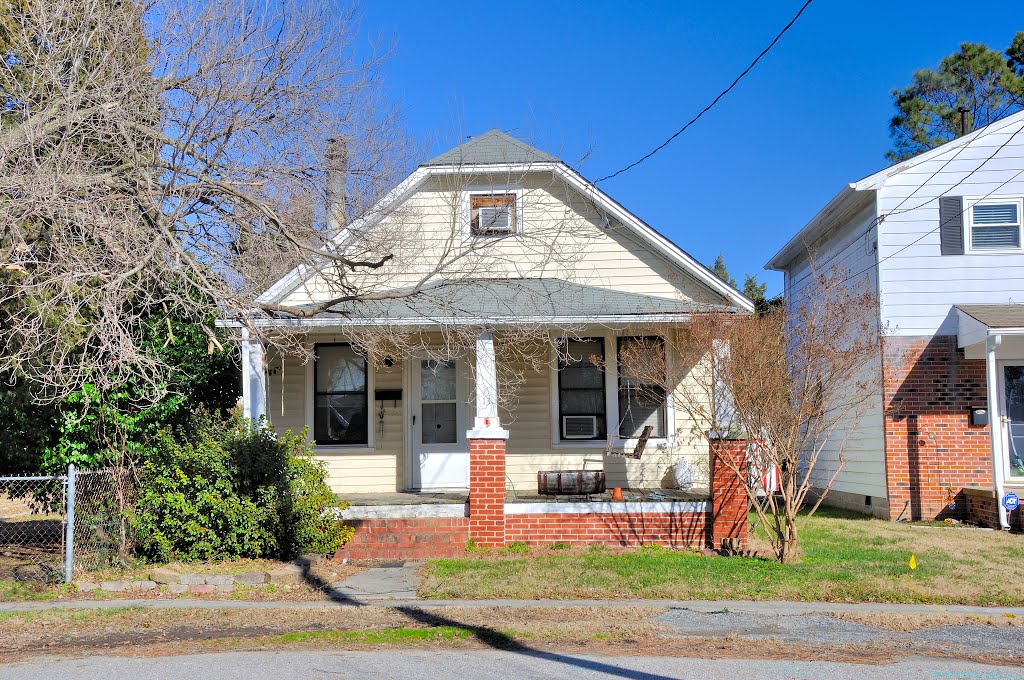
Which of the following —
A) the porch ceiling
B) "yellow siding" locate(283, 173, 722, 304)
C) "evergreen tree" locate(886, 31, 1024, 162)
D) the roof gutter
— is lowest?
the porch ceiling

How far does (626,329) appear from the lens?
1309cm

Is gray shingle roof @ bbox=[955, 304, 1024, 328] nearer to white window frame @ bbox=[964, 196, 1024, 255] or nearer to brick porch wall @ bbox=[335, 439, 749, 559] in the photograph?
white window frame @ bbox=[964, 196, 1024, 255]

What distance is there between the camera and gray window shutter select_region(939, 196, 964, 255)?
1459cm

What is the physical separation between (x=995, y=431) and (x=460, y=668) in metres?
10.3

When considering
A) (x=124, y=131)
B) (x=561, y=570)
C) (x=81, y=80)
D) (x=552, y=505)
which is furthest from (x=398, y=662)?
(x=81, y=80)

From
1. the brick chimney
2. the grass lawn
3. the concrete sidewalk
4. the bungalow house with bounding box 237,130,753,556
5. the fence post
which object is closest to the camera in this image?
the concrete sidewalk

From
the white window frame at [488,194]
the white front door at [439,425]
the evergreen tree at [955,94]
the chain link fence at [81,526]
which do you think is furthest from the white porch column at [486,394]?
the evergreen tree at [955,94]

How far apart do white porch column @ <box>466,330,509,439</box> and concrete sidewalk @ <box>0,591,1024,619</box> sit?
9.10 ft

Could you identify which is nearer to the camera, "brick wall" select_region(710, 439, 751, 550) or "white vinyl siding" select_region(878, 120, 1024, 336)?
"brick wall" select_region(710, 439, 751, 550)

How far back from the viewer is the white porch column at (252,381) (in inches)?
474

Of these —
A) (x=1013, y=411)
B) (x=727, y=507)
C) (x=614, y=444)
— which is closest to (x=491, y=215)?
(x=614, y=444)

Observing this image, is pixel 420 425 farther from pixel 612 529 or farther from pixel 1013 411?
pixel 1013 411

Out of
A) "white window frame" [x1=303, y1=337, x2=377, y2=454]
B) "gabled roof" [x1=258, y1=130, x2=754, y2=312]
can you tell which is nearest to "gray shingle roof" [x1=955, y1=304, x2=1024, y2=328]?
→ "gabled roof" [x1=258, y1=130, x2=754, y2=312]

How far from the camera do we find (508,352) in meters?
13.6
